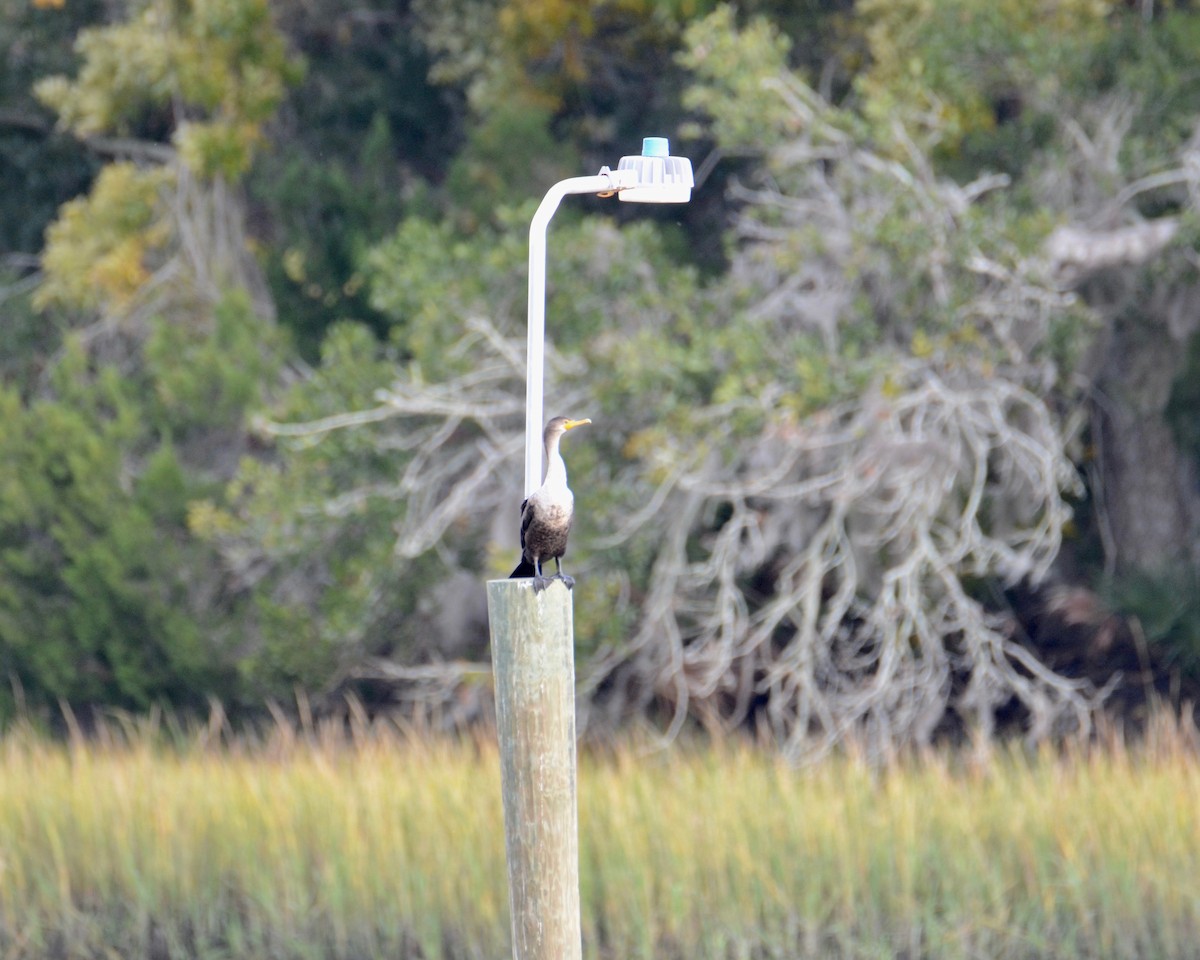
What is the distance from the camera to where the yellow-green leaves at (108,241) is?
11750 millimetres

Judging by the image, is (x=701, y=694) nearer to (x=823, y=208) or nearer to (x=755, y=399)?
(x=755, y=399)

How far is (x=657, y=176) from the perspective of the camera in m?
3.43

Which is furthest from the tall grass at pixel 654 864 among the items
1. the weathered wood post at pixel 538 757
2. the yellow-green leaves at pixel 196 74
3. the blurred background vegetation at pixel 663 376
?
the yellow-green leaves at pixel 196 74

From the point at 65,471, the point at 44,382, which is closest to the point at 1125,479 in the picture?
the point at 65,471

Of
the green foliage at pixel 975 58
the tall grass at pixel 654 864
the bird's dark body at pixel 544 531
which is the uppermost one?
the green foliage at pixel 975 58

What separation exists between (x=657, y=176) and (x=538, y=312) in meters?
0.35

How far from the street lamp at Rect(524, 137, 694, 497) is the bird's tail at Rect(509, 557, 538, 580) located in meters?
0.14

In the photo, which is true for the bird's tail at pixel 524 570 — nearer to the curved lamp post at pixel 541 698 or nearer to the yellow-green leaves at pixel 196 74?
the curved lamp post at pixel 541 698

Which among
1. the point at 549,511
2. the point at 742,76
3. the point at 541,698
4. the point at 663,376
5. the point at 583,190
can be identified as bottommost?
the point at 541,698

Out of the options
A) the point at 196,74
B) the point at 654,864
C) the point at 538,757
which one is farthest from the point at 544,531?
the point at 196,74

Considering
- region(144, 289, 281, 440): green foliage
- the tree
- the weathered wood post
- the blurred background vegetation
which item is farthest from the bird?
region(144, 289, 281, 440): green foliage

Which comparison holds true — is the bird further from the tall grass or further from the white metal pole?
the tall grass

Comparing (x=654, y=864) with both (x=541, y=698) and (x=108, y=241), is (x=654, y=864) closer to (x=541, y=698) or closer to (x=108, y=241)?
(x=541, y=698)

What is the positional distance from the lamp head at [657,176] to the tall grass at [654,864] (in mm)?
3405
